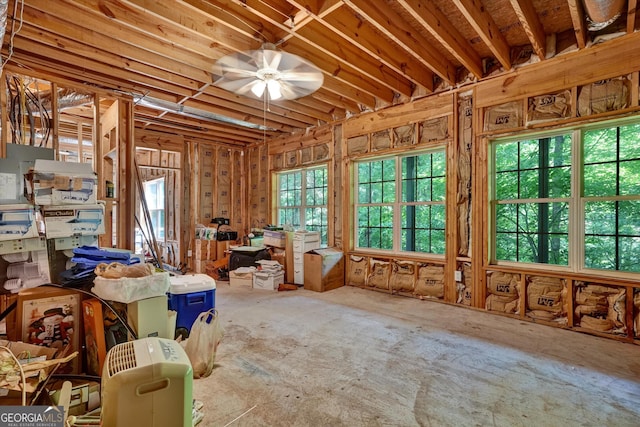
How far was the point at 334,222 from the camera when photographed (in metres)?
5.48

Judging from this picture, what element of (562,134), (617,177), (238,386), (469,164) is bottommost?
(238,386)

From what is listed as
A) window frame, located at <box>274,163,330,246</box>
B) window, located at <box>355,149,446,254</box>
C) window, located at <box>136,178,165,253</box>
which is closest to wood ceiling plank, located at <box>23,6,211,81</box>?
window frame, located at <box>274,163,330,246</box>

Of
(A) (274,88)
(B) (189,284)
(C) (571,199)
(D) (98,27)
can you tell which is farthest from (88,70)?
(C) (571,199)

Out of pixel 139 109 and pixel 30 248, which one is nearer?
pixel 30 248

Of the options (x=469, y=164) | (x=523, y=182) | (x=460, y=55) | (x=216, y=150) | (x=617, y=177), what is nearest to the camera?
(x=617, y=177)

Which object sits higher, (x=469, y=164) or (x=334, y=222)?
(x=469, y=164)

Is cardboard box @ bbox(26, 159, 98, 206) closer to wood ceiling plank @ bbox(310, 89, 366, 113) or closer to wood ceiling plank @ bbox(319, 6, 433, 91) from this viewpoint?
wood ceiling plank @ bbox(319, 6, 433, 91)

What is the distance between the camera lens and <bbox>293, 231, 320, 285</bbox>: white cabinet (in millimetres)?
5090

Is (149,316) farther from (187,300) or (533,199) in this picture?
(533,199)

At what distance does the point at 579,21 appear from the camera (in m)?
2.69

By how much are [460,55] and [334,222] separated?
316cm

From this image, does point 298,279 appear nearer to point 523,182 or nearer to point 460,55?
point 523,182

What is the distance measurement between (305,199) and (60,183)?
4234 mm

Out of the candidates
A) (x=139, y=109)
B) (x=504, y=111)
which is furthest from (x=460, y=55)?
(x=139, y=109)
